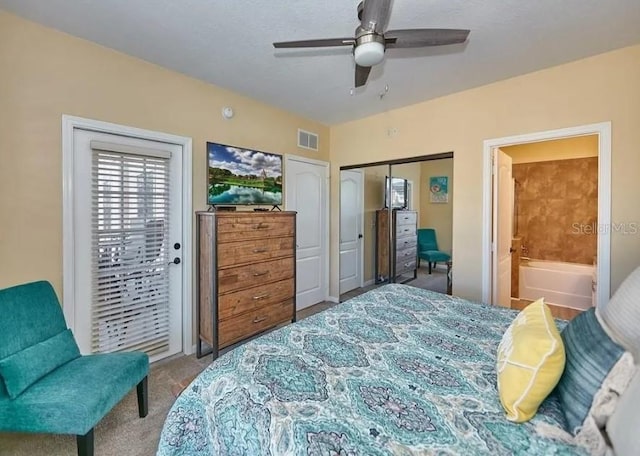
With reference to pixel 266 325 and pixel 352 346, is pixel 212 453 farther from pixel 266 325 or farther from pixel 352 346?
pixel 266 325

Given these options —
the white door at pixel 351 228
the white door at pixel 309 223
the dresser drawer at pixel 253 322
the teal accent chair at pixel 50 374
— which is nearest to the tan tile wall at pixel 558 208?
the white door at pixel 351 228

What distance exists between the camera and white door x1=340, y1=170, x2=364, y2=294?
441 cm

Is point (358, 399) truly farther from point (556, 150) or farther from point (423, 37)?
point (556, 150)

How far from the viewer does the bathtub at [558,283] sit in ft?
13.1

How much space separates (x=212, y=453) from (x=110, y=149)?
2.35m

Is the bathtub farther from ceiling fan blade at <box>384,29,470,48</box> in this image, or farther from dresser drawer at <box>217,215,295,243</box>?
ceiling fan blade at <box>384,29,470,48</box>

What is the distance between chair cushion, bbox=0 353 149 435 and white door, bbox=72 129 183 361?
2.62 ft

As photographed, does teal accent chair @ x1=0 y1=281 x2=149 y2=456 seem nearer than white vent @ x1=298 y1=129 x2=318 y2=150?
Yes

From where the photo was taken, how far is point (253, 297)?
290 centimetres

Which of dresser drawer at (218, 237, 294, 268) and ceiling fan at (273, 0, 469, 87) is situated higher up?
ceiling fan at (273, 0, 469, 87)

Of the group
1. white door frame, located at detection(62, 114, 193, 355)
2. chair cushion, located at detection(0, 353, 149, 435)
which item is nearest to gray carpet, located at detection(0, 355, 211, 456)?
chair cushion, located at detection(0, 353, 149, 435)

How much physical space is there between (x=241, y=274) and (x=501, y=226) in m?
2.78

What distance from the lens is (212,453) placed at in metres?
1.14

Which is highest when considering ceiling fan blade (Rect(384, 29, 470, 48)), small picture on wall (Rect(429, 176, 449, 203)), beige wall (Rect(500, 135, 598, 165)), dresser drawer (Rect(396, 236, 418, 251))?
beige wall (Rect(500, 135, 598, 165))
